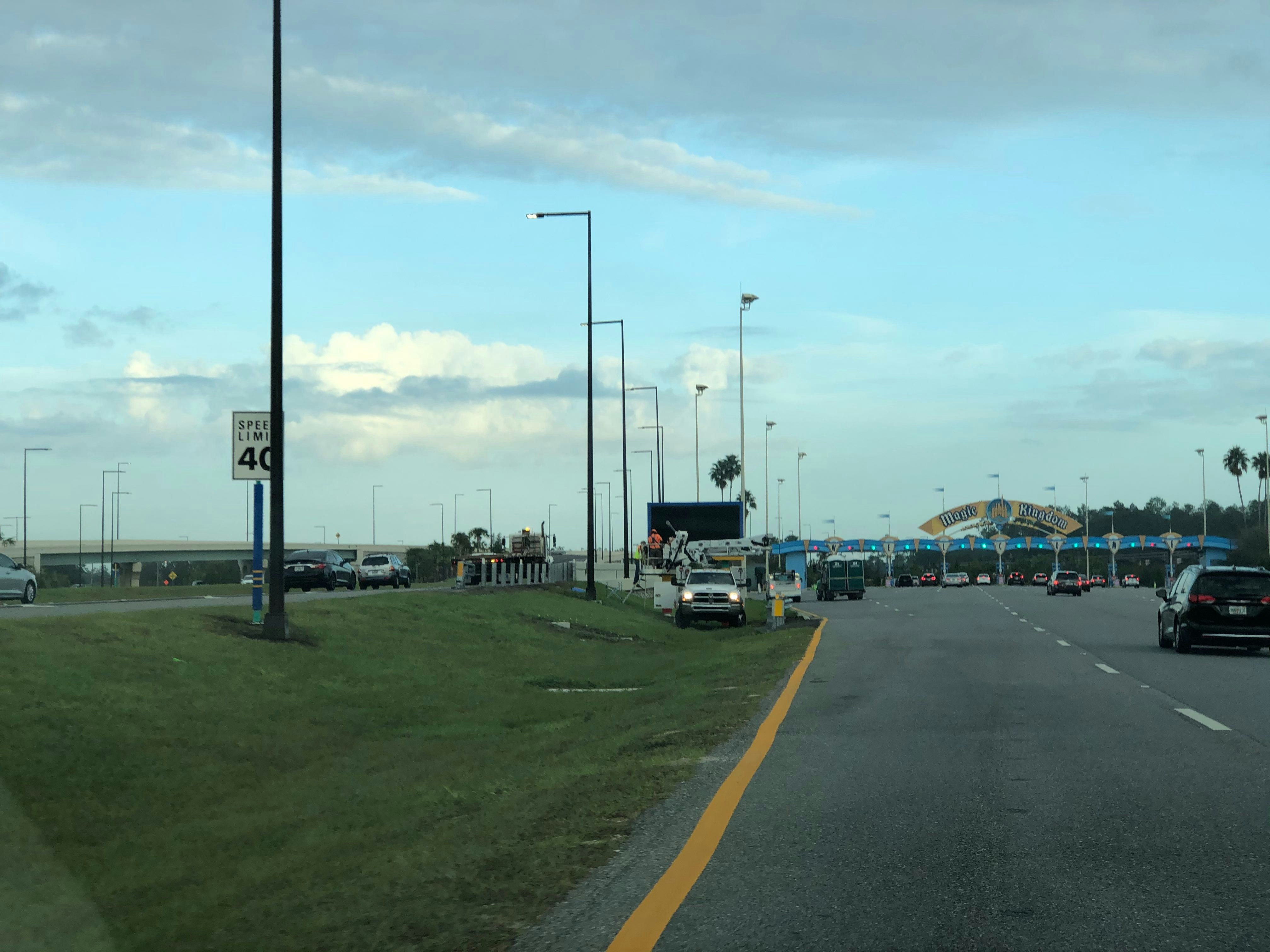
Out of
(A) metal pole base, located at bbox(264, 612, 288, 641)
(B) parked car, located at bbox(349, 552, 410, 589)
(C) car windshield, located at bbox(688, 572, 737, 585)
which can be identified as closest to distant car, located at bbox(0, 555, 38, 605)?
(A) metal pole base, located at bbox(264, 612, 288, 641)

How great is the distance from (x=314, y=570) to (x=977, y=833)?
145ft

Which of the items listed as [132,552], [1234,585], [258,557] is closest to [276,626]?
[258,557]

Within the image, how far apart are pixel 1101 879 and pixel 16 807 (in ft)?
26.8

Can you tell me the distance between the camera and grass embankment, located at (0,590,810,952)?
22.1 feet

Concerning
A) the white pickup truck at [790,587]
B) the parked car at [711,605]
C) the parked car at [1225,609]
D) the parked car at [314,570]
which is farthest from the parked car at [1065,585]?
the parked car at [1225,609]

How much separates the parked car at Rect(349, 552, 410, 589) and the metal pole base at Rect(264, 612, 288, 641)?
39270 millimetres

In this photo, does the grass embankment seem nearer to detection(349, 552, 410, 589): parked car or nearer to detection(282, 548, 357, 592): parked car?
detection(282, 548, 357, 592): parked car

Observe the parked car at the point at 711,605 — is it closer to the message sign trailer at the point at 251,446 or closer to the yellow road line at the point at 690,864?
the message sign trailer at the point at 251,446

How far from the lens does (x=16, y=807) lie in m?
10.6

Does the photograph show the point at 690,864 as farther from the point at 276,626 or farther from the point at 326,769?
the point at 276,626

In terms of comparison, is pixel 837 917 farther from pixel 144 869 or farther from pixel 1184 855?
pixel 144 869

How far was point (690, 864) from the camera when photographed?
721cm

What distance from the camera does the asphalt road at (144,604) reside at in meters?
24.3

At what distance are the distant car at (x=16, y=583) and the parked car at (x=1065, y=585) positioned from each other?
2153 inches
